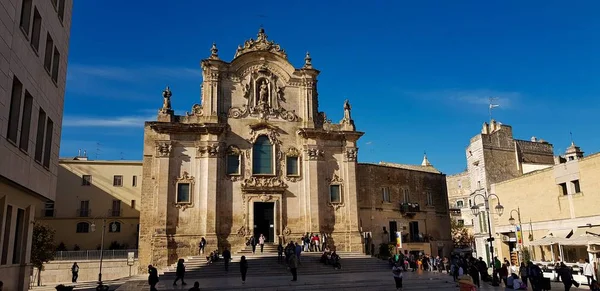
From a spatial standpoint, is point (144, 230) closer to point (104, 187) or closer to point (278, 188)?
point (278, 188)

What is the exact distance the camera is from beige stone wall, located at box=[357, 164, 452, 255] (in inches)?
1522

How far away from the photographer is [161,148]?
102 ft

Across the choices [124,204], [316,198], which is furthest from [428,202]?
[124,204]

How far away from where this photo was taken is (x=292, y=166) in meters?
33.6

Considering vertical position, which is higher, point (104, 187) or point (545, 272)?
point (104, 187)

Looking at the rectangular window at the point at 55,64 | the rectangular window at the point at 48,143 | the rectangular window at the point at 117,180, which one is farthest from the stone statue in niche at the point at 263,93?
the rectangular window at the point at 117,180

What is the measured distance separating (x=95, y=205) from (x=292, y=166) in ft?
71.9

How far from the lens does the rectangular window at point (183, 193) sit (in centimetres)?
3106

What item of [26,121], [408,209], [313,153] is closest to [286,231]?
[313,153]

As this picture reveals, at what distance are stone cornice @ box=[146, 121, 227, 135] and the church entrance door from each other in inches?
223

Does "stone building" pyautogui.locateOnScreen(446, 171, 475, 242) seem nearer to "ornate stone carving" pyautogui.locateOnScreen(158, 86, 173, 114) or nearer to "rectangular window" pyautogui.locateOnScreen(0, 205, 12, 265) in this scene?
"ornate stone carving" pyautogui.locateOnScreen(158, 86, 173, 114)

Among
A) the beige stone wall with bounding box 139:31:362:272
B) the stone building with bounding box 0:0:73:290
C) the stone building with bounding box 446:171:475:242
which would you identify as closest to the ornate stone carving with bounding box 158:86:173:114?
the beige stone wall with bounding box 139:31:362:272

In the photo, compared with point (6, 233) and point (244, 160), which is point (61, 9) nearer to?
point (6, 233)

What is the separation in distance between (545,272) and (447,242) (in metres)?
18.0
